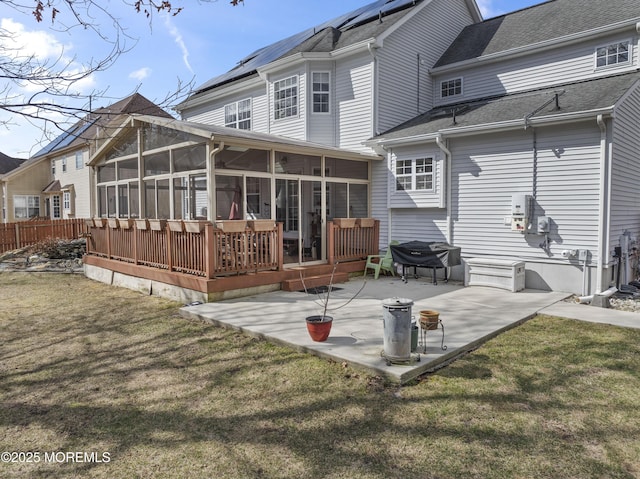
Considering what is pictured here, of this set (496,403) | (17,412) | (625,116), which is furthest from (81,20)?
(625,116)

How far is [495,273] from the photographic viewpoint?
856cm

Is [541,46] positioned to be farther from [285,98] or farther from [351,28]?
[285,98]

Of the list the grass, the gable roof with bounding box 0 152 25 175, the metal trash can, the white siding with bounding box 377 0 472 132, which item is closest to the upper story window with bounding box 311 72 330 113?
the white siding with bounding box 377 0 472 132

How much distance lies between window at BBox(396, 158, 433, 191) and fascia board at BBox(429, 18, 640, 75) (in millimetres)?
4225

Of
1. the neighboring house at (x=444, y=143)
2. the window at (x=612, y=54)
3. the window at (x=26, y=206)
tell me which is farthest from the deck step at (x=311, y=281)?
the window at (x=26, y=206)

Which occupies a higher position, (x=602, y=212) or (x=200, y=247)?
(x=602, y=212)

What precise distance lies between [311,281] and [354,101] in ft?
18.9

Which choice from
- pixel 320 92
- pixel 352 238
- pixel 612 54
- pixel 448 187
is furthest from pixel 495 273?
pixel 320 92

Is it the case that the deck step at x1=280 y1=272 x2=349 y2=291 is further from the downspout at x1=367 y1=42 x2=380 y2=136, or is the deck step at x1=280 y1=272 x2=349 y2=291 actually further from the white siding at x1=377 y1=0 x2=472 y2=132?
the white siding at x1=377 y1=0 x2=472 y2=132

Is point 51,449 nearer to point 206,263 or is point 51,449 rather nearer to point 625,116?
point 206,263

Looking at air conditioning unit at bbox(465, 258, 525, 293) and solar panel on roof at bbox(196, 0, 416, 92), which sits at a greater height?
solar panel on roof at bbox(196, 0, 416, 92)

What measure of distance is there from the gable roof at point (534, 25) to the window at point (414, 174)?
4.45m

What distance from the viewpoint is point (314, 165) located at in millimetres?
9766

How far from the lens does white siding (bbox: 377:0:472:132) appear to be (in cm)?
1169
